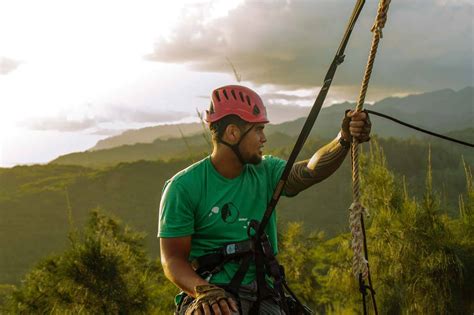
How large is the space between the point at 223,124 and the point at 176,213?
783mm

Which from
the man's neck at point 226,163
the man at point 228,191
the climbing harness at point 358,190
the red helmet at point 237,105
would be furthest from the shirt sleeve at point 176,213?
the climbing harness at point 358,190

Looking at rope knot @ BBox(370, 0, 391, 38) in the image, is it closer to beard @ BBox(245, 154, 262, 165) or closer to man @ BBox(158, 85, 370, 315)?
man @ BBox(158, 85, 370, 315)

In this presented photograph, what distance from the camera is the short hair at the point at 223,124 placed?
13.0ft

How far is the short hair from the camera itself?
396 centimetres

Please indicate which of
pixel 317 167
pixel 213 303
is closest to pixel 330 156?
pixel 317 167

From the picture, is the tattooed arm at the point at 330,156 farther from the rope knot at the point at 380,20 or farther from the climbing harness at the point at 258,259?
the rope knot at the point at 380,20

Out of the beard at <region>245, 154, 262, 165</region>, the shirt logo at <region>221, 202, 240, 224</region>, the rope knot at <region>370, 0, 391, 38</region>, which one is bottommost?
the shirt logo at <region>221, 202, 240, 224</region>

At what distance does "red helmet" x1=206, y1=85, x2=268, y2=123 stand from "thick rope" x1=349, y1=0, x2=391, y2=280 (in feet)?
2.65

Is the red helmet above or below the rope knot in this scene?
below

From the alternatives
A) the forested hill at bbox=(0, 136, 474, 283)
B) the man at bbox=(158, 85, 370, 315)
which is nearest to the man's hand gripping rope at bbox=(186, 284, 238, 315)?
the man at bbox=(158, 85, 370, 315)

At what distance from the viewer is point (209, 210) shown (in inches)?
147

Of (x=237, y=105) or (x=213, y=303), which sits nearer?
(x=213, y=303)

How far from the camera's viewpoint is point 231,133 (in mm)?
3951

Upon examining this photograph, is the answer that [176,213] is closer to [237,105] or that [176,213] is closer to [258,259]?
[258,259]
